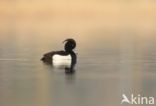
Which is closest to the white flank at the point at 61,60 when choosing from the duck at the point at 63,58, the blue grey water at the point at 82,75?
the duck at the point at 63,58

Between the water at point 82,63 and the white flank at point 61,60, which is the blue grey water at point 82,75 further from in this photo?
the white flank at point 61,60

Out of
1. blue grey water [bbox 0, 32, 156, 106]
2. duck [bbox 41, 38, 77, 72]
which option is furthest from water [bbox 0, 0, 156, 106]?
duck [bbox 41, 38, 77, 72]

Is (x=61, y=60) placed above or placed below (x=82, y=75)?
above

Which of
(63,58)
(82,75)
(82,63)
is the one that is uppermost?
(63,58)

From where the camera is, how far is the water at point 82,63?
11.9m

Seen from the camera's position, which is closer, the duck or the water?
the water

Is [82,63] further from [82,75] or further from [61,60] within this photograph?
[82,75]

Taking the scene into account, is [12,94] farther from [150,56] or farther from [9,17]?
[9,17]

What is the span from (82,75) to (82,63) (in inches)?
64.9

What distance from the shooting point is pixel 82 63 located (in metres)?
15.4

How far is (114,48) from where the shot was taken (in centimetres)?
1848

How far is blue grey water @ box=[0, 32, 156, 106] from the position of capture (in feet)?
38.4

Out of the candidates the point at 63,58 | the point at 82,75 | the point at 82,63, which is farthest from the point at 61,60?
the point at 82,75

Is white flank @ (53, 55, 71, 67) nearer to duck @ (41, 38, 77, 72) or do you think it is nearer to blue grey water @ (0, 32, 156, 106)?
duck @ (41, 38, 77, 72)
